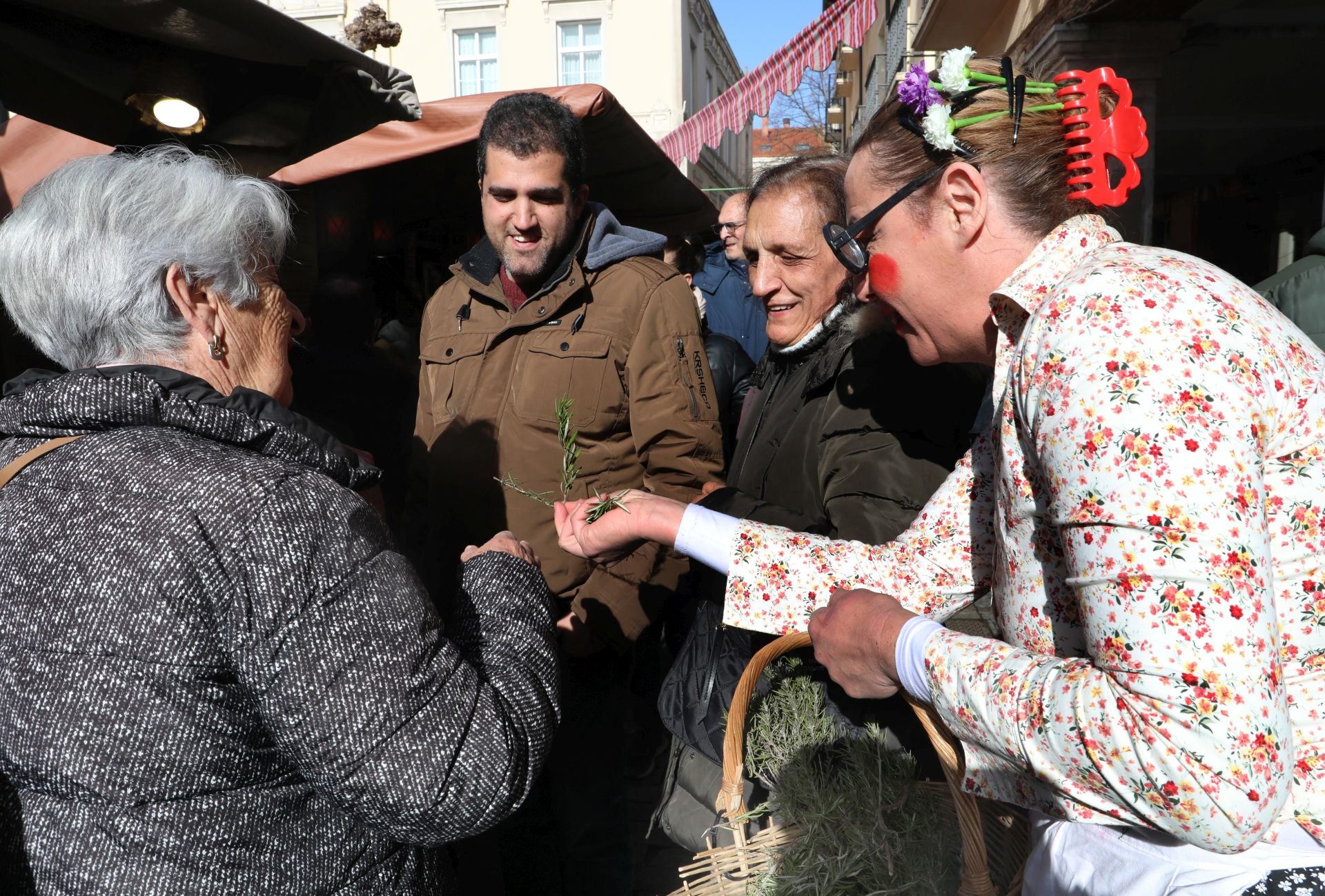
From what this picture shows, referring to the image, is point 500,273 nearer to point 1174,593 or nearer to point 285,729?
point 285,729

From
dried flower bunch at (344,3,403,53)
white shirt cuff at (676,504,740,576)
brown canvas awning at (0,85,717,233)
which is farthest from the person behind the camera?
dried flower bunch at (344,3,403,53)

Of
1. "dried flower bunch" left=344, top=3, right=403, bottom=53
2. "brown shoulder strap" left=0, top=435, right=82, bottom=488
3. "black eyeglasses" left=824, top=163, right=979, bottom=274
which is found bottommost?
"brown shoulder strap" left=0, top=435, right=82, bottom=488

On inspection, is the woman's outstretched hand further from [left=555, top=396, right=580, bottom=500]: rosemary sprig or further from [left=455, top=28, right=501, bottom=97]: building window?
[left=455, top=28, right=501, bottom=97]: building window

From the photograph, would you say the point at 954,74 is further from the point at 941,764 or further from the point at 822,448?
the point at 941,764

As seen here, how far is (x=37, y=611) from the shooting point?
4.00 ft

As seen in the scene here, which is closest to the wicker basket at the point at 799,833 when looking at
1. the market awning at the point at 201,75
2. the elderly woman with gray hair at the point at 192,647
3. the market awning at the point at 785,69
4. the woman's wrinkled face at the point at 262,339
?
the elderly woman with gray hair at the point at 192,647

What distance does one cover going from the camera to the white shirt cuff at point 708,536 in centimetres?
191

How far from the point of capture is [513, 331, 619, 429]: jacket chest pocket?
269cm

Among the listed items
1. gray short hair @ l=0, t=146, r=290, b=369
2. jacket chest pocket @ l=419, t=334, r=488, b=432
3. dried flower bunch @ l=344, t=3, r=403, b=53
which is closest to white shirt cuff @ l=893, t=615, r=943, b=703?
gray short hair @ l=0, t=146, r=290, b=369

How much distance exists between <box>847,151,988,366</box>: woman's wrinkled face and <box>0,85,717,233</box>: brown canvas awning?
283cm

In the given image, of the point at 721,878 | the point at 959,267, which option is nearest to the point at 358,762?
the point at 721,878

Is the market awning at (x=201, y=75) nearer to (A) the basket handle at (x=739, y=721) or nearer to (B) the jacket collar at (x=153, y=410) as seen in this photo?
(B) the jacket collar at (x=153, y=410)

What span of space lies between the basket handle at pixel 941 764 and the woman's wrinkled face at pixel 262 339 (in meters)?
1.04

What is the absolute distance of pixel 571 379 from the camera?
2693 millimetres
